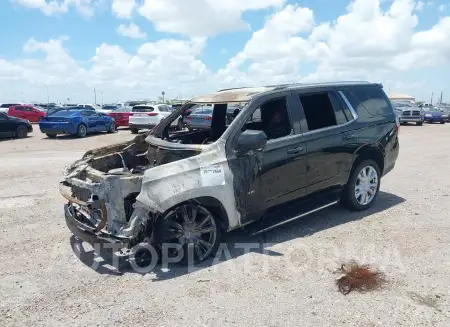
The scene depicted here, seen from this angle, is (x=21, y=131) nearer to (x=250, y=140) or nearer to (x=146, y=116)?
(x=146, y=116)

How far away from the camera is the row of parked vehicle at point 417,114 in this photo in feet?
91.1

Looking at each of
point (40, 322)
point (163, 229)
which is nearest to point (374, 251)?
point (163, 229)

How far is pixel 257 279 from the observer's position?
13.2ft

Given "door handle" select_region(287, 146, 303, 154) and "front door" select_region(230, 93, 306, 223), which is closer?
"front door" select_region(230, 93, 306, 223)

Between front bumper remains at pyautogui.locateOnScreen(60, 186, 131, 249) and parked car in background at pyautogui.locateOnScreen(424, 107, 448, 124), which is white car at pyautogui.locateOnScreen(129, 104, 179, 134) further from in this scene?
parked car in background at pyautogui.locateOnScreen(424, 107, 448, 124)

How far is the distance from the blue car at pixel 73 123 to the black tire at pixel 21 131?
2.86ft

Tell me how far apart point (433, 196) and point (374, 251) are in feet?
10.2

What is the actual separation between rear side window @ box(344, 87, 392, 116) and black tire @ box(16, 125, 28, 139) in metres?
18.3

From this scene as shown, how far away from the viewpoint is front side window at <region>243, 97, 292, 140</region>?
499 centimetres

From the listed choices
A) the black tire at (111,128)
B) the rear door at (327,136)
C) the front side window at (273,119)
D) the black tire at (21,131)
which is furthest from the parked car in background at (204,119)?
the black tire at (111,128)

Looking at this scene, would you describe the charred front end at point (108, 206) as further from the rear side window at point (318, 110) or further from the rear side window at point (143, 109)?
the rear side window at point (143, 109)

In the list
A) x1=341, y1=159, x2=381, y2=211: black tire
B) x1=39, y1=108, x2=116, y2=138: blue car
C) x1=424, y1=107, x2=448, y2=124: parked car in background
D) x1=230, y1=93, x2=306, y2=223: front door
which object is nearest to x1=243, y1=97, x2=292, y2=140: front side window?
x1=230, y1=93, x2=306, y2=223: front door

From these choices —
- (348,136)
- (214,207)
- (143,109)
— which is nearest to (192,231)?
(214,207)

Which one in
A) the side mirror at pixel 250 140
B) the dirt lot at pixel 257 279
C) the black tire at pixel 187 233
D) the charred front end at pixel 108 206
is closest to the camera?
the dirt lot at pixel 257 279
